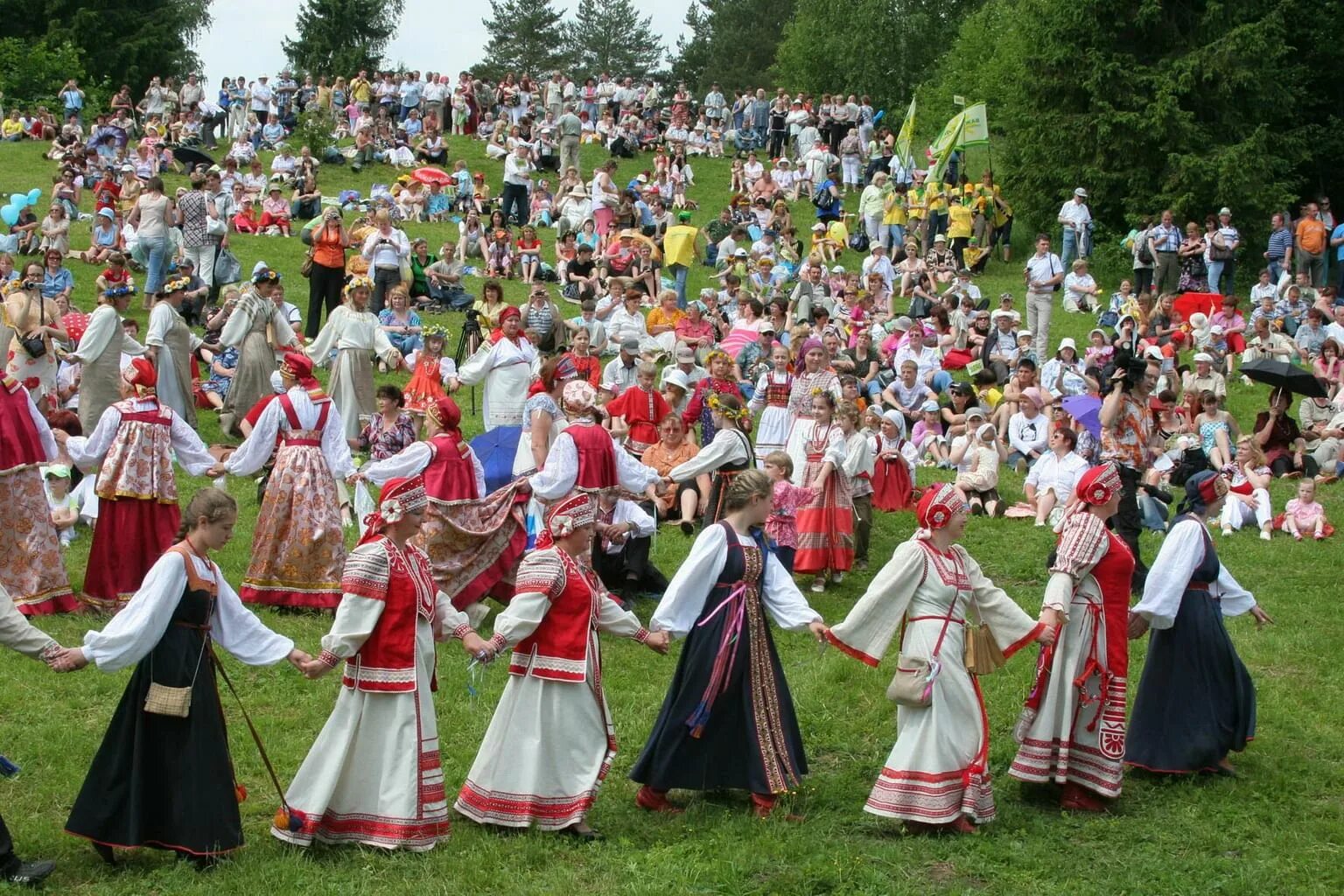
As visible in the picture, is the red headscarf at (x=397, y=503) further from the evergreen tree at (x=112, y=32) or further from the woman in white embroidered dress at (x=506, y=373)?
the evergreen tree at (x=112, y=32)

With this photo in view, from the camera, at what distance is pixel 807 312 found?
22.3 m

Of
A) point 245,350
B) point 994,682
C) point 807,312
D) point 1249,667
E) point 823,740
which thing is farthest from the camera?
point 807,312

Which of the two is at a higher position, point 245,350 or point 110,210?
Result: point 110,210

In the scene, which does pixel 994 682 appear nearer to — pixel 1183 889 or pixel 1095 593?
pixel 1095 593

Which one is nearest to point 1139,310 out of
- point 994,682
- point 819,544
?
point 819,544

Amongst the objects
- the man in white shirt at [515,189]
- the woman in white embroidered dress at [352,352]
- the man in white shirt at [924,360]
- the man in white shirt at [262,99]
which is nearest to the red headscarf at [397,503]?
the woman in white embroidered dress at [352,352]

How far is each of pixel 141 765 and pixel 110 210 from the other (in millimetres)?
19298

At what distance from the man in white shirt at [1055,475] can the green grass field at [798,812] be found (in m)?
3.03

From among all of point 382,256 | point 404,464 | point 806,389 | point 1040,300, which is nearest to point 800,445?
point 806,389

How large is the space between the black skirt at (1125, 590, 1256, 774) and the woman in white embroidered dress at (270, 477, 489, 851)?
13.0 feet

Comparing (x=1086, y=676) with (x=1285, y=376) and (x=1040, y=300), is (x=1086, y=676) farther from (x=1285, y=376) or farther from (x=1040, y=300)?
(x=1040, y=300)

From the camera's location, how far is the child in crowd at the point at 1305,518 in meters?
15.0

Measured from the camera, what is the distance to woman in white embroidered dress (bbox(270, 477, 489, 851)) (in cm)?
696

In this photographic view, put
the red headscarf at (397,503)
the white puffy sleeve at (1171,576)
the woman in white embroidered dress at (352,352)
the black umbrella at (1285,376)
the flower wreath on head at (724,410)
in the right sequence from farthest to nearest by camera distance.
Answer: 1. the black umbrella at (1285,376)
2. the woman in white embroidered dress at (352,352)
3. the flower wreath on head at (724,410)
4. the white puffy sleeve at (1171,576)
5. the red headscarf at (397,503)
